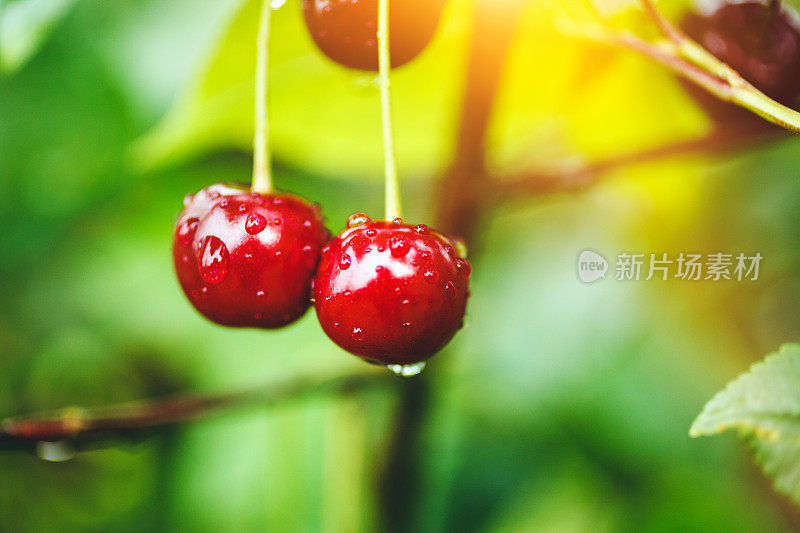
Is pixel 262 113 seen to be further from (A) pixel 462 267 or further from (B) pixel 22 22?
(B) pixel 22 22

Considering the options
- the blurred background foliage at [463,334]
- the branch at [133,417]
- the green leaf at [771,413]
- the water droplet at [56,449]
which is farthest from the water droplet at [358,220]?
the blurred background foliage at [463,334]

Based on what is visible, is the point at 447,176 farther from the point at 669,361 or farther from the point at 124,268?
the point at 124,268

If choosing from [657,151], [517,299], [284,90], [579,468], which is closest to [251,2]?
[284,90]

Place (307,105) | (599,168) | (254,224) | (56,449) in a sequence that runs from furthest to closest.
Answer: (307,105)
(599,168)
(56,449)
(254,224)

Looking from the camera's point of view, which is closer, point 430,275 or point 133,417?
point 430,275

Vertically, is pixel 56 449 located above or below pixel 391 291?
A: below

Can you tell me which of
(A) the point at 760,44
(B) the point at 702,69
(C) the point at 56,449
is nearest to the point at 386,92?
(B) the point at 702,69

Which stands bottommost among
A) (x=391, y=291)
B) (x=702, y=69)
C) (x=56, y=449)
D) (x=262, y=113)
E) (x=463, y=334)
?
(x=56, y=449)

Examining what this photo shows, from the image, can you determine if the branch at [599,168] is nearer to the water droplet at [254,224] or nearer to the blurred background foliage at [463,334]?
the blurred background foliage at [463,334]
